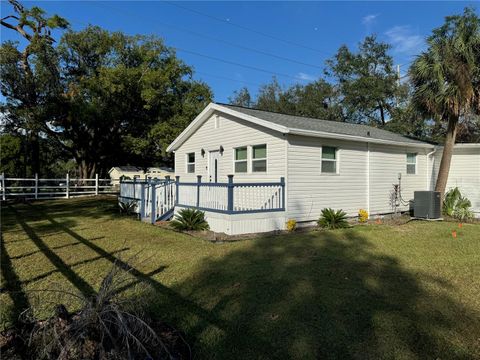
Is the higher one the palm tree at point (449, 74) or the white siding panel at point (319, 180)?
the palm tree at point (449, 74)

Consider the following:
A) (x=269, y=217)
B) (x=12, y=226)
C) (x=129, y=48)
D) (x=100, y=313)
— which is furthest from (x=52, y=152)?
(x=100, y=313)

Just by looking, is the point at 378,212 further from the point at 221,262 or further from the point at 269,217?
the point at 221,262

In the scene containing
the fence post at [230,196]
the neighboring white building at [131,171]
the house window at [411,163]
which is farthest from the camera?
the neighboring white building at [131,171]

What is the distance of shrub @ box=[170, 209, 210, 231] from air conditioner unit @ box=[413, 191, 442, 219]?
778 cm

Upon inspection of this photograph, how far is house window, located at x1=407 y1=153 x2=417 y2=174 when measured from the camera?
13539 mm

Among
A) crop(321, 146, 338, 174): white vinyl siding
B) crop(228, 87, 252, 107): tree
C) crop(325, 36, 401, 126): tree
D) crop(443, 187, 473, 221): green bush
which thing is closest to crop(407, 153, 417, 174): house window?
crop(443, 187, 473, 221): green bush

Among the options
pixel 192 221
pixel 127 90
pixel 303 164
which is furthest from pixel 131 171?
pixel 303 164

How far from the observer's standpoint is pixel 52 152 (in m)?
32.1

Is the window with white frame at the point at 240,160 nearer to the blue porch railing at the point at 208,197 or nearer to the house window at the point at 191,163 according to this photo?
the blue porch railing at the point at 208,197

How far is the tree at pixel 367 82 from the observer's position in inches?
1067

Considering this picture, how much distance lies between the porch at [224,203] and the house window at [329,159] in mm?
1951

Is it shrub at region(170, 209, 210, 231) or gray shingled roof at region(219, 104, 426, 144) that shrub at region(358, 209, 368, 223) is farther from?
shrub at region(170, 209, 210, 231)

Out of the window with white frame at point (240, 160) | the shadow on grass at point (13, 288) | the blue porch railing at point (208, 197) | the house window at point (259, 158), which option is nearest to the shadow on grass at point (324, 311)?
the shadow on grass at point (13, 288)

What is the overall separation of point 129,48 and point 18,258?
2148cm
